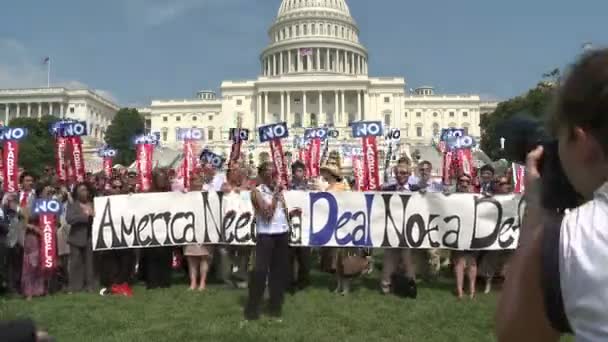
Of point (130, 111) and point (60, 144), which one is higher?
point (130, 111)

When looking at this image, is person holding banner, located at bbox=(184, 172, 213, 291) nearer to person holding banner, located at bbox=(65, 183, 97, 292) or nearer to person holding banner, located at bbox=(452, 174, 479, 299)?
person holding banner, located at bbox=(65, 183, 97, 292)

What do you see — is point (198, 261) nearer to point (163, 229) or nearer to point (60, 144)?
point (163, 229)

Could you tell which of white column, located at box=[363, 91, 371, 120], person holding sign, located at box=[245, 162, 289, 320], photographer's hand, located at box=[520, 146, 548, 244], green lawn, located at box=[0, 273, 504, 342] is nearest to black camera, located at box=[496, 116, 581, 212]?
photographer's hand, located at box=[520, 146, 548, 244]

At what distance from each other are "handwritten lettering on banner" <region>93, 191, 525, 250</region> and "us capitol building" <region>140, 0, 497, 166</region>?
3286 inches

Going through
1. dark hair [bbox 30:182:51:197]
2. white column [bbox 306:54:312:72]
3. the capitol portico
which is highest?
white column [bbox 306:54:312:72]

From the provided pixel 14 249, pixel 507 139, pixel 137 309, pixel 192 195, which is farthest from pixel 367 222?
pixel 507 139

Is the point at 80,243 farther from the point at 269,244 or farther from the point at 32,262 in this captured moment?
the point at 269,244

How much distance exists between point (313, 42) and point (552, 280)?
10315 centimetres

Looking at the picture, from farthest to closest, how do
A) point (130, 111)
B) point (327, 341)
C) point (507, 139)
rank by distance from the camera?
point (130, 111)
point (327, 341)
point (507, 139)

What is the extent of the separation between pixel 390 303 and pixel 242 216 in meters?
2.77

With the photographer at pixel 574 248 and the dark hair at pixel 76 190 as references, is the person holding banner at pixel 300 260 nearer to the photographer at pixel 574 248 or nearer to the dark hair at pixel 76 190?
the dark hair at pixel 76 190

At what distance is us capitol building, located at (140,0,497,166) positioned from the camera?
96.6 m

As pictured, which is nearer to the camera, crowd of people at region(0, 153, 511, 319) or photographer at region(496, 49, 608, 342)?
photographer at region(496, 49, 608, 342)

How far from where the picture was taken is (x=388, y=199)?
8.91 metres
